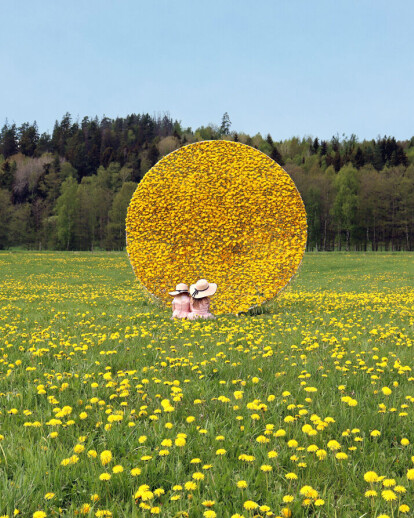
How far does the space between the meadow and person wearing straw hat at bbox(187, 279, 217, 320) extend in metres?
2.75

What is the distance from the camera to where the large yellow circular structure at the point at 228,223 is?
11070 millimetres

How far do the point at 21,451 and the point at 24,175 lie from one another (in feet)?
367

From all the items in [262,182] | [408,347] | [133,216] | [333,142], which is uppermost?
[333,142]

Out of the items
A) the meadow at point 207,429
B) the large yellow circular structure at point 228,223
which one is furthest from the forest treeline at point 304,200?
the meadow at point 207,429

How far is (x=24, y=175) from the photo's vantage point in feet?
337

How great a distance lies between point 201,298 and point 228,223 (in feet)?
8.01

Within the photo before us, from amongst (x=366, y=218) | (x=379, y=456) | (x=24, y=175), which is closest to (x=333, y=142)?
(x=366, y=218)

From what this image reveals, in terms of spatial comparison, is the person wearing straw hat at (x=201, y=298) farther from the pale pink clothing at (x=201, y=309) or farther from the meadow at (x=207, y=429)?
the meadow at (x=207, y=429)

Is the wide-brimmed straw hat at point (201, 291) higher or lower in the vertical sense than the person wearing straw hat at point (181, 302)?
higher

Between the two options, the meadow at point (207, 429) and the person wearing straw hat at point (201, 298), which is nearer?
the meadow at point (207, 429)

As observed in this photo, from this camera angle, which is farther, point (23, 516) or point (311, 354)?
point (311, 354)

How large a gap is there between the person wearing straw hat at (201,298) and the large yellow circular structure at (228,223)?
107 cm

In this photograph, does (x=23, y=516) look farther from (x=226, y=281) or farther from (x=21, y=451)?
(x=226, y=281)

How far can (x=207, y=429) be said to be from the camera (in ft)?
11.2
